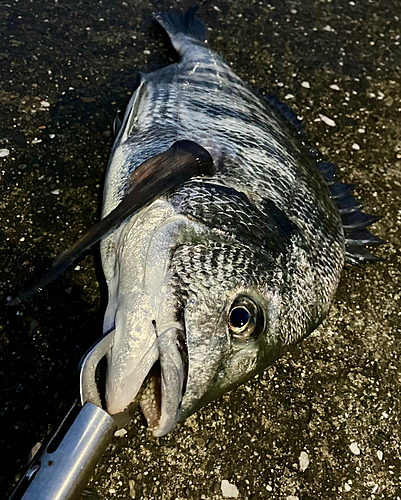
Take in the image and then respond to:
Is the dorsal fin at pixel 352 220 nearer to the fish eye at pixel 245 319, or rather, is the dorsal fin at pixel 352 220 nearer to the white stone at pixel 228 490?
the fish eye at pixel 245 319

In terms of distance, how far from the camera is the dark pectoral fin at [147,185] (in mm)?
2146

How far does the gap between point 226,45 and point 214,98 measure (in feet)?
5.59

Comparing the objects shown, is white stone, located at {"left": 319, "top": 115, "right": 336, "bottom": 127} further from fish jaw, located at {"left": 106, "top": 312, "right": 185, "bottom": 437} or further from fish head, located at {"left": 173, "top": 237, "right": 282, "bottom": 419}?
fish jaw, located at {"left": 106, "top": 312, "right": 185, "bottom": 437}

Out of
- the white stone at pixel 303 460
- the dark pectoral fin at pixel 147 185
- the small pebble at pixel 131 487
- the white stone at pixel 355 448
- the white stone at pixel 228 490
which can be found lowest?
the white stone at pixel 355 448

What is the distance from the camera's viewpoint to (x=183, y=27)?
4.35 meters

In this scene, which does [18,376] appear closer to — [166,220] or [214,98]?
[166,220]

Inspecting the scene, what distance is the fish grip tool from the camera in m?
1.43

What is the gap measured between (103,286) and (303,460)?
1.44 m

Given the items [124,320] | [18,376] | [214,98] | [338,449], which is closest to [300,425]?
[338,449]

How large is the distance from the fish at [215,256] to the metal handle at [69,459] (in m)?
0.24

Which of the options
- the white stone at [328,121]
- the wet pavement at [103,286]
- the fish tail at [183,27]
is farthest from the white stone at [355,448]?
the fish tail at [183,27]

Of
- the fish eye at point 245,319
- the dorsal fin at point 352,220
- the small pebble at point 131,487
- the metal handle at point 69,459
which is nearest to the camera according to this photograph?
the metal handle at point 69,459

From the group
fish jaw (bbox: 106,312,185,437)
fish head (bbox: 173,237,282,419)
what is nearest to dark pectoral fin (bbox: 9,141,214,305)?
fish head (bbox: 173,237,282,419)

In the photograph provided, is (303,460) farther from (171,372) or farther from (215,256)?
(215,256)
